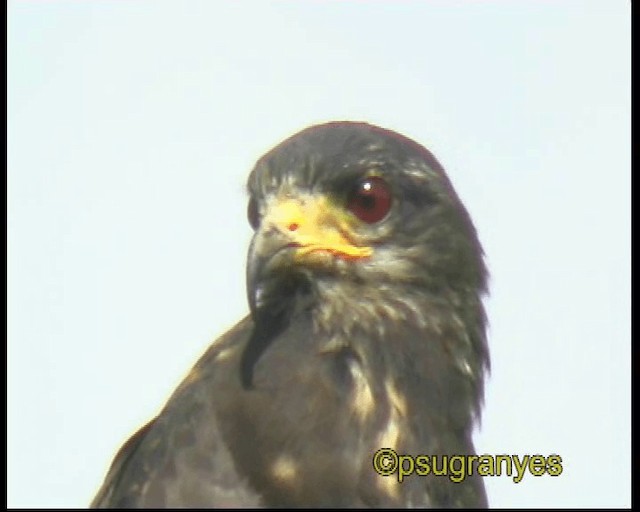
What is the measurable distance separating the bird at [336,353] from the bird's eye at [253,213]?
0.05 ft

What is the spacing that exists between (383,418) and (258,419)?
1.88 ft

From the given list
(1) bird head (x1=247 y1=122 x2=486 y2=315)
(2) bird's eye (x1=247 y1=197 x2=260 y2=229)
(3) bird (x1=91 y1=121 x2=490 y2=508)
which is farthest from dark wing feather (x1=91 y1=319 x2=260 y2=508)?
(2) bird's eye (x1=247 y1=197 x2=260 y2=229)

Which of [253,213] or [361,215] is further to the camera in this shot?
[253,213]

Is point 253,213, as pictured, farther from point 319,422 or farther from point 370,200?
point 319,422

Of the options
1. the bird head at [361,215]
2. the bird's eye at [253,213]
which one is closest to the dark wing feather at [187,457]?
the bird head at [361,215]

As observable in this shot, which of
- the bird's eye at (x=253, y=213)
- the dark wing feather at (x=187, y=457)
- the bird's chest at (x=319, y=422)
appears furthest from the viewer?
the bird's eye at (x=253, y=213)

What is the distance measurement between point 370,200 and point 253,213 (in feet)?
2.11

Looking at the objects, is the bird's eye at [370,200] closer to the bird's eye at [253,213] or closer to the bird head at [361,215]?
the bird head at [361,215]

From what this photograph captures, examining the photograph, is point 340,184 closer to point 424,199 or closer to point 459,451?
point 424,199

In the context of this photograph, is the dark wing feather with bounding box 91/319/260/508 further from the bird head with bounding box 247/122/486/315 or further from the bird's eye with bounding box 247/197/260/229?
the bird's eye with bounding box 247/197/260/229

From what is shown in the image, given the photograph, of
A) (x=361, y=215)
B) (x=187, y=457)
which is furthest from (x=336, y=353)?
(x=187, y=457)

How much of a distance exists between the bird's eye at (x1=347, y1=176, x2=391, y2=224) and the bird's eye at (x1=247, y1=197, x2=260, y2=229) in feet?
1.62

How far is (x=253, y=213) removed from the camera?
25.9 ft

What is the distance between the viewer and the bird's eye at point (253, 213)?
7819 millimetres
